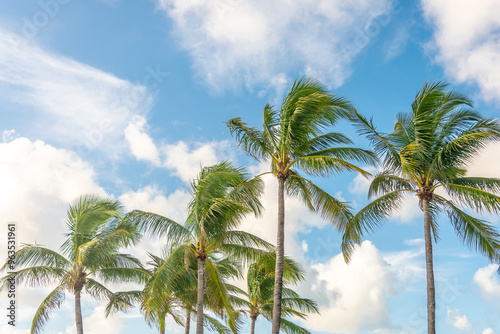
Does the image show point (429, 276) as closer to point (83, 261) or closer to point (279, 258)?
point (279, 258)

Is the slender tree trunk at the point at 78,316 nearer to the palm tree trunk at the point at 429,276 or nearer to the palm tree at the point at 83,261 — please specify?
the palm tree at the point at 83,261

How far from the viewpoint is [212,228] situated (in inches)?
800

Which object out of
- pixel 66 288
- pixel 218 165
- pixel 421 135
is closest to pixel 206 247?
pixel 218 165

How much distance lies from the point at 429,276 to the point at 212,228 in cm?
804

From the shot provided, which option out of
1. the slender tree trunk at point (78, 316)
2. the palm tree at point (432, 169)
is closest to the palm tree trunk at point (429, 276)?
the palm tree at point (432, 169)

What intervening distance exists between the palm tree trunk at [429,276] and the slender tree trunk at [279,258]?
4830 millimetres

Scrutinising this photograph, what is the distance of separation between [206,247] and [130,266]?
5899 millimetres

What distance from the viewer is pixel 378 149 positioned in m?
20.1

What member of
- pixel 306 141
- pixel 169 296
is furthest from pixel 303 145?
pixel 169 296

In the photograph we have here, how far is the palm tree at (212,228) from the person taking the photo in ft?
65.0

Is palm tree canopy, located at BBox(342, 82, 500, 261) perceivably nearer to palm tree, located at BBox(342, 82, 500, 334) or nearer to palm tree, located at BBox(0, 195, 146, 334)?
palm tree, located at BBox(342, 82, 500, 334)

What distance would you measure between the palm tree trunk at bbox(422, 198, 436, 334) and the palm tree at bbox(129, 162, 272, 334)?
601 cm

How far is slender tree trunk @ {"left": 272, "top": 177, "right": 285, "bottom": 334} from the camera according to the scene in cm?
1736

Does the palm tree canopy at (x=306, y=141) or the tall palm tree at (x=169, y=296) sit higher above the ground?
the palm tree canopy at (x=306, y=141)
